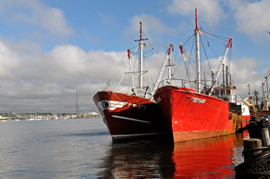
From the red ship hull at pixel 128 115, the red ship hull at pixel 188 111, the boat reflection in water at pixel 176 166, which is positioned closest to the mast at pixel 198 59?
the red ship hull at pixel 188 111

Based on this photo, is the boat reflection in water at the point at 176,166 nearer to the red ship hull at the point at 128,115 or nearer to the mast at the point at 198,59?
the red ship hull at the point at 128,115

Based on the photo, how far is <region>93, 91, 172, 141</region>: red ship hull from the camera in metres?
24.2

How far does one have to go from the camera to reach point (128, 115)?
81.4 feet

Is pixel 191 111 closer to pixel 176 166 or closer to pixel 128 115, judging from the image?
pixel 128 115

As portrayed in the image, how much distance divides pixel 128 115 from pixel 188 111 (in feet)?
21.0

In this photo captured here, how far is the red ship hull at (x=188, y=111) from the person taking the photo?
20.3 metres

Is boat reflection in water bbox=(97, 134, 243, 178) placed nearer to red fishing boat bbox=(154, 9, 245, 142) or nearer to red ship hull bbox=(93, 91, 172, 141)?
red fishing boat bbox=(154, 9, 245, 142)

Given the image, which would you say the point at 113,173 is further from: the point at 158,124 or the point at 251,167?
the point at 158,124

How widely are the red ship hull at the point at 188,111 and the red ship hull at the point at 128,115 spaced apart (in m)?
3.18

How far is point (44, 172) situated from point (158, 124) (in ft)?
53.5

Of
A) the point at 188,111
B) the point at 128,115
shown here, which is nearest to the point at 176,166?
the point at 188,111

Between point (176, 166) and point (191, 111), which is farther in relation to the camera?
point (191, 111)

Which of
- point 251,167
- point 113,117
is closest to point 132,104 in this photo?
point 113,117

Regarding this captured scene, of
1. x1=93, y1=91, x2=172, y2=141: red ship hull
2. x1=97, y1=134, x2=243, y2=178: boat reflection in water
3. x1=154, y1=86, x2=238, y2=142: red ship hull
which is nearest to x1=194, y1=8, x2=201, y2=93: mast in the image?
x1=154, y1=86, x2=238, y2=142: red ship hull
